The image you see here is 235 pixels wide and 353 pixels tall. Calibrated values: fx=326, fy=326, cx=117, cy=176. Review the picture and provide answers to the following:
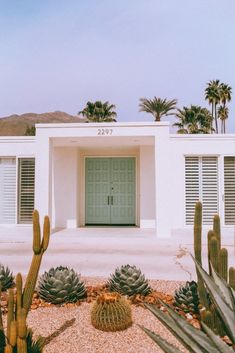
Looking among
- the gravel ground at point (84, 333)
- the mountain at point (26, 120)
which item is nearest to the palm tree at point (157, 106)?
the gravel ground at point (84, 333)

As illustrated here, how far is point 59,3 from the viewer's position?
8180 millimetres

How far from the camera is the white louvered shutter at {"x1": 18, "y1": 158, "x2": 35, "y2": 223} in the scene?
13.1 metres

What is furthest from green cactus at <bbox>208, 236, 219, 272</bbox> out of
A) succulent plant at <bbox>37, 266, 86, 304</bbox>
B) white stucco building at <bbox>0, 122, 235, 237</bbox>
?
white stucco building at <bbox>0, 122, 235, 237</bbox>

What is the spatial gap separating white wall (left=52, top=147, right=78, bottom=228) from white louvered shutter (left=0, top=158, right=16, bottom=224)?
1.64 m

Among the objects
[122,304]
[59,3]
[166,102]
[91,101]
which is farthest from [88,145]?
[91,101]

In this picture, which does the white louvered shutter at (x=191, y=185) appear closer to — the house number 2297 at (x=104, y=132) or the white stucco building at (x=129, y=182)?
the white stucco building at (x=129, y=182)

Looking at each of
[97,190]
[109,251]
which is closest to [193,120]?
[97,190]

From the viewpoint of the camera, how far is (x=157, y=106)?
106 feet

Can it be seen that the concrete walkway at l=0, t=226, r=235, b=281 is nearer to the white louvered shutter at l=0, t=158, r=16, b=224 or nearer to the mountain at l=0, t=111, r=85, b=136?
the white louvered shutter at l=0, t=158, r=16, b=224

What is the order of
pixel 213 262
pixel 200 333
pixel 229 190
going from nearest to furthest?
pixel 200 333
pixel 213 262
pixel 229 190

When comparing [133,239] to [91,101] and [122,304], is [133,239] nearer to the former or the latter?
[122,304]

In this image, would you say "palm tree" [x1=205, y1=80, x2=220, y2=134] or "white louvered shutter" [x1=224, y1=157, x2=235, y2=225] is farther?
"palm tree" [x1=205, y1=80, x2=220, y2=134]

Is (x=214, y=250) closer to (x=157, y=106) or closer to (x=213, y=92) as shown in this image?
(x=157, y=106)

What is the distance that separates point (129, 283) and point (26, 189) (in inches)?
356
